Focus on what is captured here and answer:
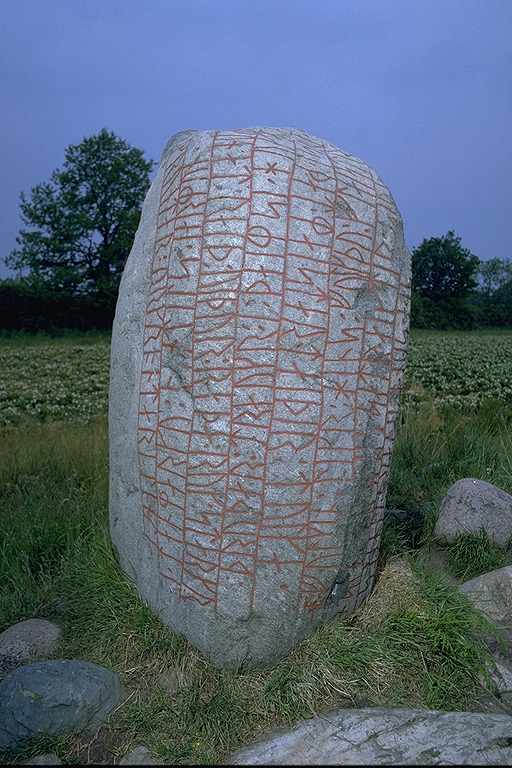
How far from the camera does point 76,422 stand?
8758 mm

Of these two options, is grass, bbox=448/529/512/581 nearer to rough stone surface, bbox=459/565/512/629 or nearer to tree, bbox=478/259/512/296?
rough stone surface, bbox=459/565/512/629

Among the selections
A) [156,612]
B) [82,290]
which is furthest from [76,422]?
[82,290]

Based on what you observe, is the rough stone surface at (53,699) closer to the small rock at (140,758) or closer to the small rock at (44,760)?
the small rock at (44,760)

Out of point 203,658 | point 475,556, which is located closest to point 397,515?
point 475,556

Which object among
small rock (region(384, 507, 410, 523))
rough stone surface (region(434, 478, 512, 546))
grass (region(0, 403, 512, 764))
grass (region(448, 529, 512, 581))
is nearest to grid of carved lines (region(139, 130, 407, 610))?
grass (region(0, 403, 512, 764))

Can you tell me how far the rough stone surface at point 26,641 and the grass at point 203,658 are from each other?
9 centimetres

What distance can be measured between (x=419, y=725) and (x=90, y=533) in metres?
2.47

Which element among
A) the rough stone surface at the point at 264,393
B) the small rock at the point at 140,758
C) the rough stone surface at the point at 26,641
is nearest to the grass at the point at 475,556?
the rough stone surface at the point at 264,393

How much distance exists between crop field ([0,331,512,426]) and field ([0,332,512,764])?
2.68 m

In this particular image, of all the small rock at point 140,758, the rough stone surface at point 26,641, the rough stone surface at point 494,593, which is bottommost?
the small rock at point 140,758

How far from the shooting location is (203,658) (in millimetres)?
3404

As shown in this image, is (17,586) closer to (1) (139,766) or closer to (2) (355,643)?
(1) (139,766)

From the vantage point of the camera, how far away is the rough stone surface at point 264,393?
3266 mm

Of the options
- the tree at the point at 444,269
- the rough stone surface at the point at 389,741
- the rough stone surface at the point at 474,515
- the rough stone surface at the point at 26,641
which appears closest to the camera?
the rough stone surface at the point at 389,741
